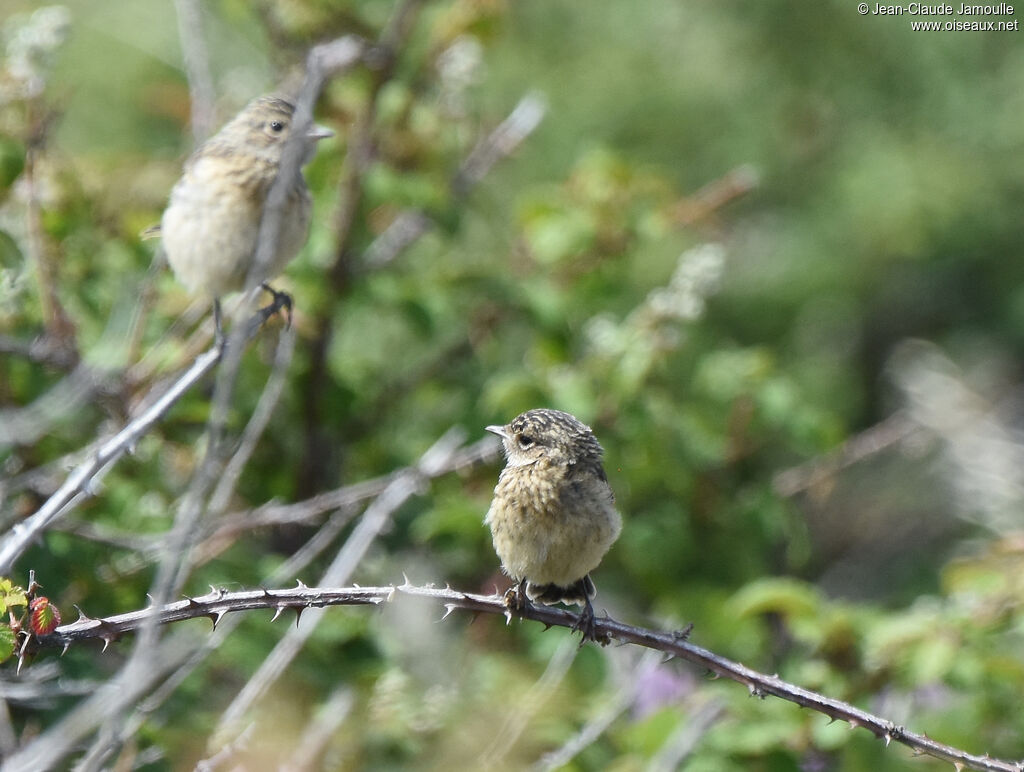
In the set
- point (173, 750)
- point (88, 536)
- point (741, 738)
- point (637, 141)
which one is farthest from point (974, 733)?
point (637, 141)

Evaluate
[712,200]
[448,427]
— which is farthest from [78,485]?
[712,200]

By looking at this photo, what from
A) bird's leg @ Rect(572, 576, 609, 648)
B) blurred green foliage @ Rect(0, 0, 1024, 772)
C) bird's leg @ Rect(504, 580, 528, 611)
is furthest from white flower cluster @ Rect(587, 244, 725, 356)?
bird's leg @ Rect(504, 580, 528, 611)

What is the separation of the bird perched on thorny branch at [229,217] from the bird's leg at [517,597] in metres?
1.21

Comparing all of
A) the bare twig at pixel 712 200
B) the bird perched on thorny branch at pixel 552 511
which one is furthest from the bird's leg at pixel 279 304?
the bare twig at pixel 712 200

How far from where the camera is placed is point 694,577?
5.52 meters

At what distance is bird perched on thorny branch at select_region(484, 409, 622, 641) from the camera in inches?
145

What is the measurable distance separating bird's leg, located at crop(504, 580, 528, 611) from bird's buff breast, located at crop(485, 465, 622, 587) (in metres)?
0.04

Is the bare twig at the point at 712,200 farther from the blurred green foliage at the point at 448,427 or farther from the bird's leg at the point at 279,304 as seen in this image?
the bird's leg at the point at 279,304

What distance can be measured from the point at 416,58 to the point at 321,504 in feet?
8.36

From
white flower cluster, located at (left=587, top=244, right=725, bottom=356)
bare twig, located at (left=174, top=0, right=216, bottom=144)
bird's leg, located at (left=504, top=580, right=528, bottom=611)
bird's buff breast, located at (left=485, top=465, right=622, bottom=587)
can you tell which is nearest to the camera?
bird's leg, located at (left=504, top=580, right=528, bottom=611)

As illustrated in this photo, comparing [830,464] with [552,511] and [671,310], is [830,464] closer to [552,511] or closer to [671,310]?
[671,310]

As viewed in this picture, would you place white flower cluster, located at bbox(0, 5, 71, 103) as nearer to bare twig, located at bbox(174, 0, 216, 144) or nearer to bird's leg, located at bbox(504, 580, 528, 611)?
bare twig, located at bbox(174, 0, 216, 144)

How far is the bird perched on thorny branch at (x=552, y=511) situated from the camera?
3.68 meters

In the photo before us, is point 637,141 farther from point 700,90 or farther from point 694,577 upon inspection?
point 694,577
